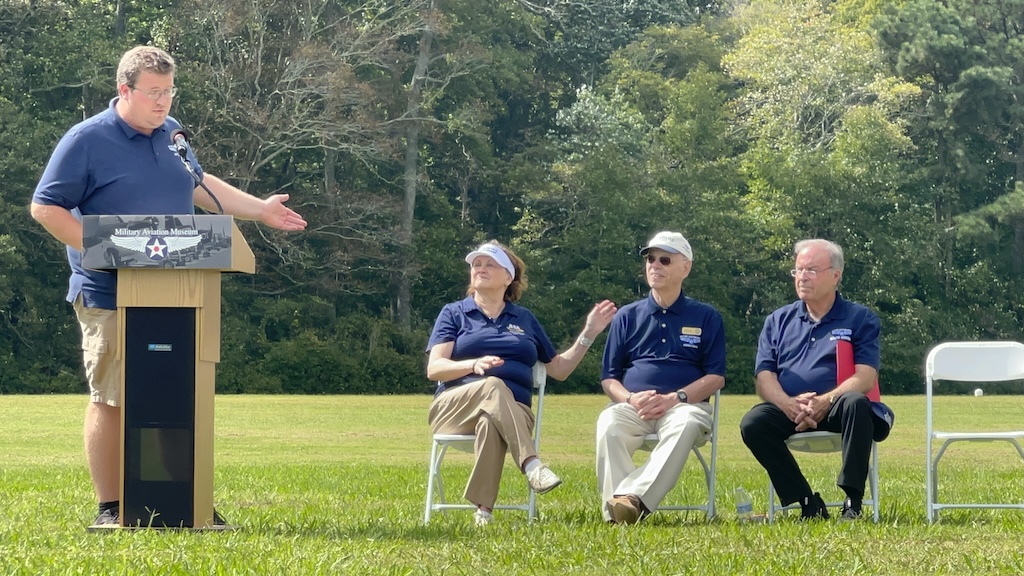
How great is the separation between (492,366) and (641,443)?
760 millimetres

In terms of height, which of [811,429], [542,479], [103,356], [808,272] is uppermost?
[808,272]

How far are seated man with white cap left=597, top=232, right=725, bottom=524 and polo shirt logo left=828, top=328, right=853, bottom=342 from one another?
19.8 inches

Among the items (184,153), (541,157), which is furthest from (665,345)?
(541,157)

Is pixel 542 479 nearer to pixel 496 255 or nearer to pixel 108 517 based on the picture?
pixel 496 255

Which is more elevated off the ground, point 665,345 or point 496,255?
point 496,255

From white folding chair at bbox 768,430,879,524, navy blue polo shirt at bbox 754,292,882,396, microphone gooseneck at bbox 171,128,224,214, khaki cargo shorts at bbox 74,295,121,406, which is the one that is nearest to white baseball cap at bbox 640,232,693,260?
navy blue polo shirt at bbox 754,292,882,396

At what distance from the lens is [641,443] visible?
21.4 ft

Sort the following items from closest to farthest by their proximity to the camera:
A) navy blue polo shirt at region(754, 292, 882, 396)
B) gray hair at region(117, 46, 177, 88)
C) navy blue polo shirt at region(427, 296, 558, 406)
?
gray hair at region(117, 46, 177, 88) → navy blue polo shirt at region(427, 296, 558, 406) → navy blue polo shirt at region(754, 292, 882, 396)

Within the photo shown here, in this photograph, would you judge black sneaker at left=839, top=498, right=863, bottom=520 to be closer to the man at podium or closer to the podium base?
the podium base

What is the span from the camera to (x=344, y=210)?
34.1 metres

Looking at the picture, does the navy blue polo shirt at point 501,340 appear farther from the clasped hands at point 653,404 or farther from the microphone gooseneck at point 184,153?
the microphone gooseneck at point 184,153

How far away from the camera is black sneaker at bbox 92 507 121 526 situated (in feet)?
17.8

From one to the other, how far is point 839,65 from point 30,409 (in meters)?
23.6

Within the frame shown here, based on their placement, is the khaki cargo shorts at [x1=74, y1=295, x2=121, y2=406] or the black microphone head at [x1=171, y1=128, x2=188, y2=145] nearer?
the khaki cargo shorts at [x1=74, y1=295, x2=121, y2=406]
